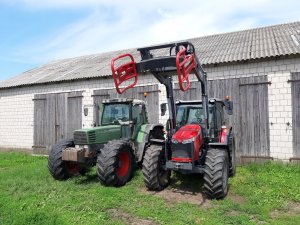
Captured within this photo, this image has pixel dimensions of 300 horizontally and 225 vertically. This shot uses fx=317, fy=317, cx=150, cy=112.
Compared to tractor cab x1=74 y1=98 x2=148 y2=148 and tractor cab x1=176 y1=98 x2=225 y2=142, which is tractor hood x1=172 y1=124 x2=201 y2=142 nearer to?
tractor cab x1=176 y1=98 x2=225 y2=142

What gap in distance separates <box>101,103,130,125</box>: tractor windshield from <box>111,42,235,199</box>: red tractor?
1483 mm

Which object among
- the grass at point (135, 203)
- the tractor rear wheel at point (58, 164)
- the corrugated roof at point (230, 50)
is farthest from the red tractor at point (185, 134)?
the corrugated roof at point (230, 50)

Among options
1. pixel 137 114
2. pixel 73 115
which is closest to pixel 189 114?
pixel 137 114

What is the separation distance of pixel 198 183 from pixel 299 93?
4.10 metres

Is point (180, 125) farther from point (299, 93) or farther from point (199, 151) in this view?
point (299, 93)

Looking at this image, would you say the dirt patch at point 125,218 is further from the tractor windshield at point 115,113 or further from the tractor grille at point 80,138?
the tractor windshield at point 115,113

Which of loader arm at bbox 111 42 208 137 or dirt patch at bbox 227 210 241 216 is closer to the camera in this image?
dirt patch at bbox 227 210 241 216

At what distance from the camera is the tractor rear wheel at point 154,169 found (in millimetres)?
6484

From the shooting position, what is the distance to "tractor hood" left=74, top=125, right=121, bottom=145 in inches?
292

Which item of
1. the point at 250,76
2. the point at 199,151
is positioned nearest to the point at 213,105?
the point at 199,151

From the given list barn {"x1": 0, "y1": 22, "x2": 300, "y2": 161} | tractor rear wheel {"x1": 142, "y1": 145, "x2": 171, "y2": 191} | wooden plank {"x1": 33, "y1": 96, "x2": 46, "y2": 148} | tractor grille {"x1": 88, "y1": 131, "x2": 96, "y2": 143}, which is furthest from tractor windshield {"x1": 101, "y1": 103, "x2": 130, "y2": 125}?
wooden plank {"x1": 33, "y1": 96, "x2": 46, "y2": 148}

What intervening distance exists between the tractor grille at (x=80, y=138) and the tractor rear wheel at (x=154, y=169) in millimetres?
1652

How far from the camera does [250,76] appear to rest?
376 inches

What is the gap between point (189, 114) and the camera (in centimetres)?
735
